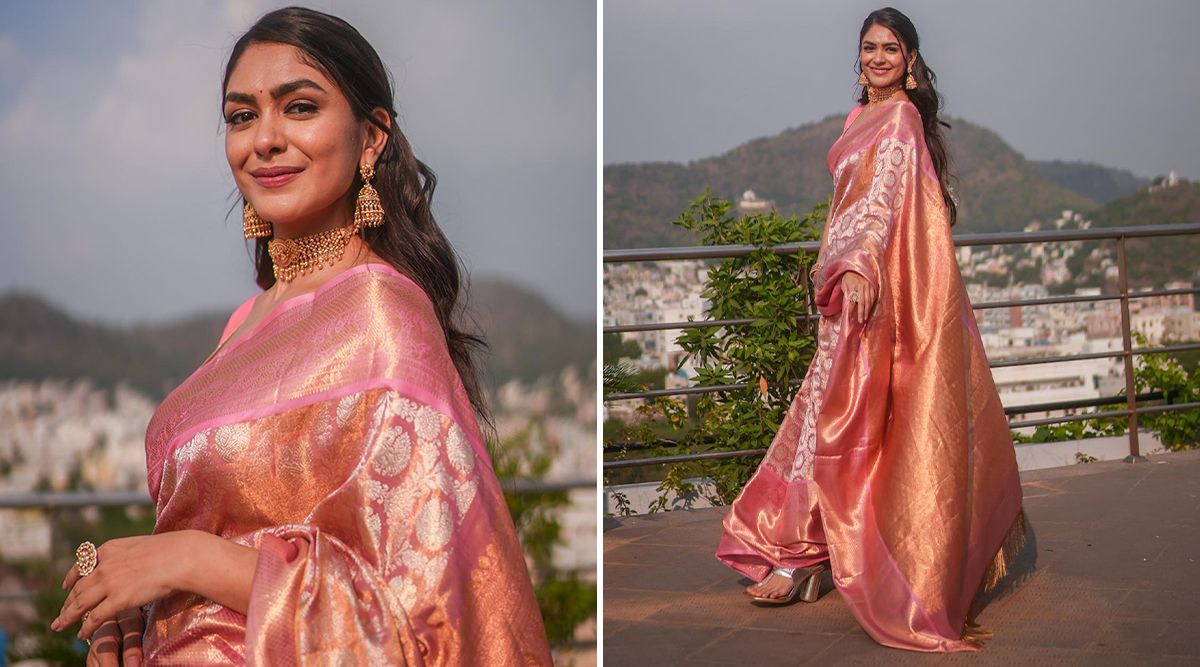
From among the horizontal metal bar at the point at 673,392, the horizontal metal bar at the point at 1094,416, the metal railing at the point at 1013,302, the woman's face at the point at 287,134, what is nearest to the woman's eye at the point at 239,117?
the woman's face at the point at 287,134

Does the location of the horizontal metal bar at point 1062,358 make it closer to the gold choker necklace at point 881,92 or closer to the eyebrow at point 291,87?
the gold choker necklace at point 881,92

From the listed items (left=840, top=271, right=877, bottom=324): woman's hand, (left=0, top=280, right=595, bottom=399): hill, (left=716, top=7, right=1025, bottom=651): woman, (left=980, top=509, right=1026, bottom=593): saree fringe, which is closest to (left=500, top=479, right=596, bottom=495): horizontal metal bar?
(left=716, top=7, right=1025, bottom=651): woman

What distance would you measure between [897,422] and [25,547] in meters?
3.08

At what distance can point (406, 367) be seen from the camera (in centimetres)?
133

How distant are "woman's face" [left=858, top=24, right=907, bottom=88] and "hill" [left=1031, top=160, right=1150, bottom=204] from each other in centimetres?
1135

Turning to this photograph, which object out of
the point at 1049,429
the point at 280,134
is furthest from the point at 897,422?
Result: the point at 1049,429

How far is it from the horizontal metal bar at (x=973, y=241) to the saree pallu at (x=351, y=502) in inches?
125

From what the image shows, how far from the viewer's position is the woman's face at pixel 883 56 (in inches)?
126

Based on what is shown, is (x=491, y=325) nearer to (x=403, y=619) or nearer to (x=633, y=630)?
(x=633, y=630)

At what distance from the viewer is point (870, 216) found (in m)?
3.06

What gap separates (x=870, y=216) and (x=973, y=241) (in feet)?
6.44

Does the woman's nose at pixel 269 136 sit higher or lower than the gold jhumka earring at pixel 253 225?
higher

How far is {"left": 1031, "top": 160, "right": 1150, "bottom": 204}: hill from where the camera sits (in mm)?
13742

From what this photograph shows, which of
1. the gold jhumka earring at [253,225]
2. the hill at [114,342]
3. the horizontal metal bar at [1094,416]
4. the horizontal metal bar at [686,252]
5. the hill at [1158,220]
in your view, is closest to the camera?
the gold jhumka earring at [253,225]
